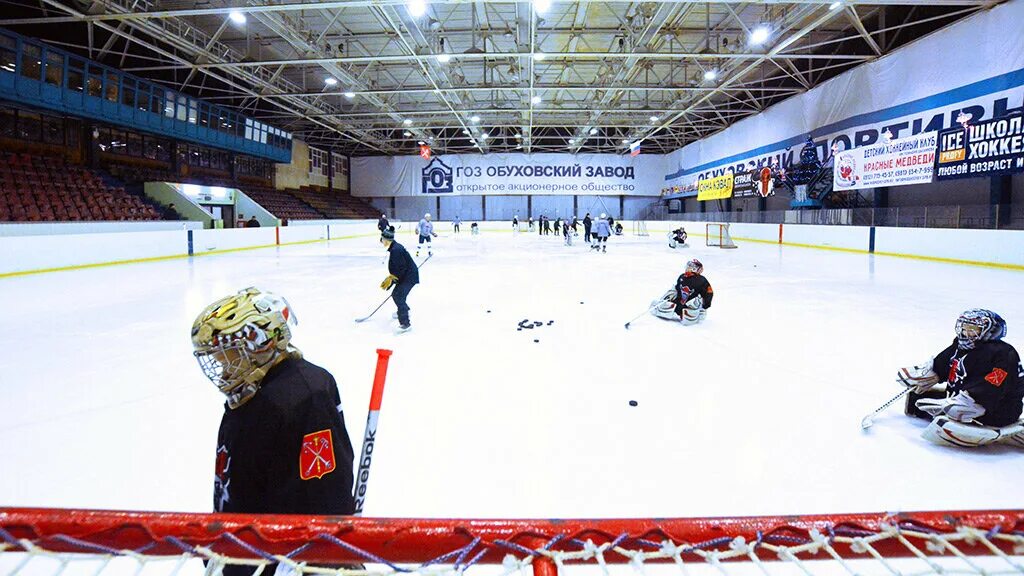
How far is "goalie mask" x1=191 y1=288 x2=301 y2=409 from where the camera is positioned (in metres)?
1.35

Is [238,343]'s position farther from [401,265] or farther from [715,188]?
[715,188]

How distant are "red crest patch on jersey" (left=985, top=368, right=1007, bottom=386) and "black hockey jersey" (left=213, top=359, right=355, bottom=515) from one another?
3270mm

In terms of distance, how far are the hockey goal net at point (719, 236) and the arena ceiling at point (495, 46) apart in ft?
18.8

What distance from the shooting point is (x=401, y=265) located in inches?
242

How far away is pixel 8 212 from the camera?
51.3ft

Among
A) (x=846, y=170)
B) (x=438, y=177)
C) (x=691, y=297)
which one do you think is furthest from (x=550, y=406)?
(x=438, y=177)

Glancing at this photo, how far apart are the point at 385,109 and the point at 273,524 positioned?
29024 millimetres

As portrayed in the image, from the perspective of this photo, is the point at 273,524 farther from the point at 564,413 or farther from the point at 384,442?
the point at 564,413

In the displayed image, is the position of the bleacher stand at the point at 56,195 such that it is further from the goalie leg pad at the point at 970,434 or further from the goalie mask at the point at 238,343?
the goalie leg pad at the point at 970,434

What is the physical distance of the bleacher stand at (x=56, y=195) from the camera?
53.6 ft

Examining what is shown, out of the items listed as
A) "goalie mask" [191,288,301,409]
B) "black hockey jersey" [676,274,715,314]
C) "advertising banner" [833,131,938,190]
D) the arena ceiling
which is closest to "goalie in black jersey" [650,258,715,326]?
"black hockey jersey" [676,274,715,314]

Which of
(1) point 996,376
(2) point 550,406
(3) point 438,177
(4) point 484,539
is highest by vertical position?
(3) point 438,177

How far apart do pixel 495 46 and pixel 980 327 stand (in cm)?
1979

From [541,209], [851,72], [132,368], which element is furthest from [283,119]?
[132,368]
